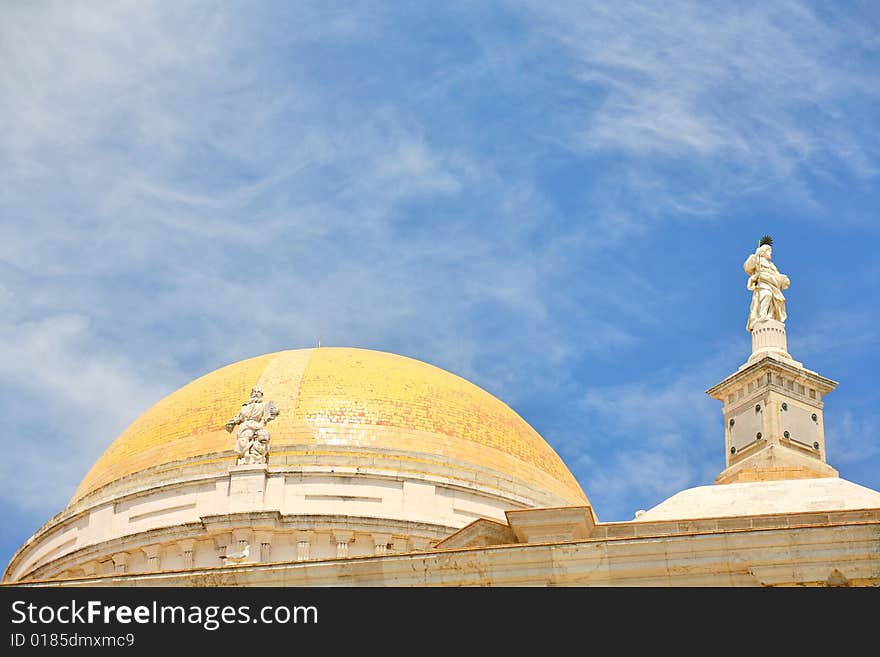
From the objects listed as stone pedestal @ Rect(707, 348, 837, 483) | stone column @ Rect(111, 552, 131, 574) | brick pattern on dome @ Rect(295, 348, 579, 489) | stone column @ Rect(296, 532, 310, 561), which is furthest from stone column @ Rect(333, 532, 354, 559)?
stone pedestal @ Rect(707, 348, 837, 483)

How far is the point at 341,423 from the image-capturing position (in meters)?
59.9

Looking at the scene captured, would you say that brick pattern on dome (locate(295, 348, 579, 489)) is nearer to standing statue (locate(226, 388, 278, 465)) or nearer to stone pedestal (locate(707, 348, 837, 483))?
standing statue (locate(226, 388, 278, 465))

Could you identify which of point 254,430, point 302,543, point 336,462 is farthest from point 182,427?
point 302,543

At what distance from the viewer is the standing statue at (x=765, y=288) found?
41625mm

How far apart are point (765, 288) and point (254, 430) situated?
21332mm

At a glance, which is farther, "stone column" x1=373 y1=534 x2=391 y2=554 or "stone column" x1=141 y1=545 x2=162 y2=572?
"stone column" x1=141 y1=545 x2=162 y2=572

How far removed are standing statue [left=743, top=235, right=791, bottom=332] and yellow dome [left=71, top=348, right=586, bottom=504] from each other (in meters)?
19.7

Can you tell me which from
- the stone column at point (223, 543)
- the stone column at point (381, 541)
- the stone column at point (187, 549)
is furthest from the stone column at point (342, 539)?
the stone column at point (187, 549)

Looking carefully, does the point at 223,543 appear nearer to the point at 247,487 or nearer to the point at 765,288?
the point at 247,487

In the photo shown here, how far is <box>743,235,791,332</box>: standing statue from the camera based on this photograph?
41.6m
